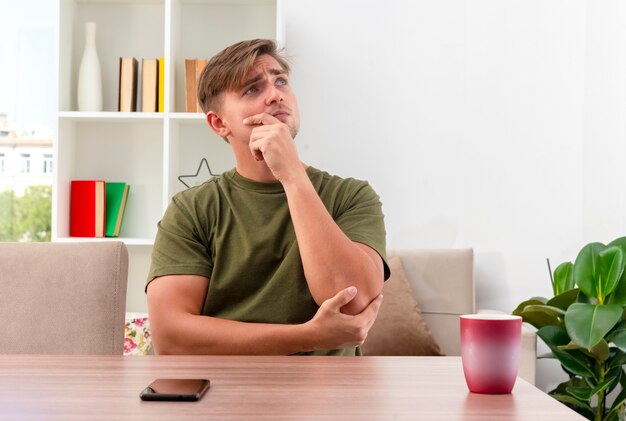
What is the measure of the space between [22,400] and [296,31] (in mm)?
3092

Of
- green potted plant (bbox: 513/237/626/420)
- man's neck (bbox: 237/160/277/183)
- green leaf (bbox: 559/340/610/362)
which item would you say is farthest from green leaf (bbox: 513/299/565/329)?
man's neck (bbox: 237/160/277/183)

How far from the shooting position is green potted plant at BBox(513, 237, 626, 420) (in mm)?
2895

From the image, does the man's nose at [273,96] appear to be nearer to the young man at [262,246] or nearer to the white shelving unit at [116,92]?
the young man at [262,246]

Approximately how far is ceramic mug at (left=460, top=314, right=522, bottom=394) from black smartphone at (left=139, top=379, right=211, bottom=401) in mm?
332

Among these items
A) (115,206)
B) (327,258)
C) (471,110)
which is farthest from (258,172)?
Result: (471,110)

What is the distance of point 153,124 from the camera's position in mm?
3684

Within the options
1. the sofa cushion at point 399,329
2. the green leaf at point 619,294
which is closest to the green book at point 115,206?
the sofa cushion at point 399,329

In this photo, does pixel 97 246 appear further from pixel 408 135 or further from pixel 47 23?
pixel 47 23

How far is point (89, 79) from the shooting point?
11.5ft

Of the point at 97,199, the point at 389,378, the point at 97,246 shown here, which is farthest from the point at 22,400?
the point at 97,199

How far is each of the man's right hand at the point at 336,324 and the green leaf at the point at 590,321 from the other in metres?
1.54

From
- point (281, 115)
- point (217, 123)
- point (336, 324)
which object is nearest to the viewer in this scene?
point (336, 324)

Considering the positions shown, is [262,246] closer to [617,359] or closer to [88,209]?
[617,359]

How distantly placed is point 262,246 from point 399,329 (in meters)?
1.61
